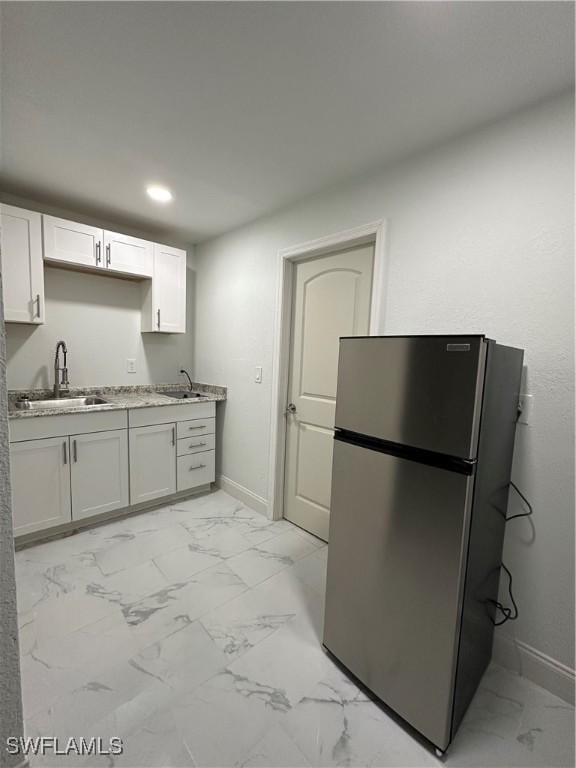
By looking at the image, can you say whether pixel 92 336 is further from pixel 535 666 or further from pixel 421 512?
pixel 535 666

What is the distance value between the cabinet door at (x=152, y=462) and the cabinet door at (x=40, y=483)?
0.45 metres

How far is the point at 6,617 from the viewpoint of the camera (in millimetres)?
842

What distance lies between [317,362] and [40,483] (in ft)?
6.61

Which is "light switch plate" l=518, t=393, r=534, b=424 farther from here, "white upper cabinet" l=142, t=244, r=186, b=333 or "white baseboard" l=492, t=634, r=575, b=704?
"white upper cabinet" l=142, t=244, r=186, b=333

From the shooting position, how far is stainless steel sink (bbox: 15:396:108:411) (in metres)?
2.49

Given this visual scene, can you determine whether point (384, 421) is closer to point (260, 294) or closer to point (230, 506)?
point (260, 294)

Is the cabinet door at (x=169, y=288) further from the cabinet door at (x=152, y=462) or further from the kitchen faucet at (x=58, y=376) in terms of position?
the cabinet door at (x=152, y=462)

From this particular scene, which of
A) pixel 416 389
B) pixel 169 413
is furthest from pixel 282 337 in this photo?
pixel 416 389

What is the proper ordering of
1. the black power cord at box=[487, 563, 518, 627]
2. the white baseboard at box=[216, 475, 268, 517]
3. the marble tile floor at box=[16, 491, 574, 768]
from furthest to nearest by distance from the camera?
the white baseboard at box=[216, 475, 268, 517]
the black power cord at box=[487, 563, 518, 627]
the marble tile floor at box=[16, 491, 574, 768]

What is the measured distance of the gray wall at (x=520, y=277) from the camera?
1393 mm

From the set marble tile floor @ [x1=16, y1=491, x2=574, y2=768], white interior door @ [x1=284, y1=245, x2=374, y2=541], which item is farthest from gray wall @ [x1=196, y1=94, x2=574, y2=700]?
marble tile floor @ [x1=16, y1=491, x2=574, y2=768]

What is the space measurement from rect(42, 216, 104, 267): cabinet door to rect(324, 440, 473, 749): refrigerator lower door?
2.40 metres

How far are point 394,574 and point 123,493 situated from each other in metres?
2.15

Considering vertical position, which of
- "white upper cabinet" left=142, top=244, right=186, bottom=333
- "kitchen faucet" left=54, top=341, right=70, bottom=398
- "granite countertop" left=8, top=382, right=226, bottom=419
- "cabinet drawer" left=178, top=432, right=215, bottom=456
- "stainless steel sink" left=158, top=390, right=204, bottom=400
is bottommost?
"cabinet drawer" left=178, top=432, right=215, bottom=456
